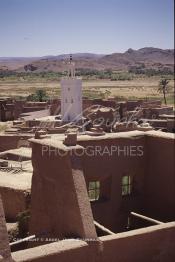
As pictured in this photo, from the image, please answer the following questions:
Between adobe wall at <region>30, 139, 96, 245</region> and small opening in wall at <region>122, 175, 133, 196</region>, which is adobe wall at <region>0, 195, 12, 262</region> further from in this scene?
small opening in wall at <region>122, 175, 133, 196</region>

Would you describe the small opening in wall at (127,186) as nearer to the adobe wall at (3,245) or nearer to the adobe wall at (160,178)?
the adobe wall at (160,178)

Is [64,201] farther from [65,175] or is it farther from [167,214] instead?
[167,214]

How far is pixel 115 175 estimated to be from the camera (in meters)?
15.5

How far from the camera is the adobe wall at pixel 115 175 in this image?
14.9 m

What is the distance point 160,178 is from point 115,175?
1753 millimetres

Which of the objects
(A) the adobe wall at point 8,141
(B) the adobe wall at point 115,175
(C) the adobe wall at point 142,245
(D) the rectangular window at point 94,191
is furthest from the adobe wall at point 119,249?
(A) the adobe wall at point 8,141

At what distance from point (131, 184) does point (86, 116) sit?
75.4 ft

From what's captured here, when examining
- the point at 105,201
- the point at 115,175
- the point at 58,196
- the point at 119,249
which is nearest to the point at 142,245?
the point at 119,249

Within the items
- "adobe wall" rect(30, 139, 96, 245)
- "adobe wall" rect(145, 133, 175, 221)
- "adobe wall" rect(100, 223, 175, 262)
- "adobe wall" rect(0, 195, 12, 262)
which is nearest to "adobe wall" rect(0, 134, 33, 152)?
"adobe wall" rect(145, 133, 175, 221)

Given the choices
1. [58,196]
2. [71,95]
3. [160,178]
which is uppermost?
[71,95]

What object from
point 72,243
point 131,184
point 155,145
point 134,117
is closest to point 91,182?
point 131,184

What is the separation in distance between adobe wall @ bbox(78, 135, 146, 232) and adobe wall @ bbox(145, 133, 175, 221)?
0.87ft

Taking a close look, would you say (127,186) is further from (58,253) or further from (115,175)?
(58,253)

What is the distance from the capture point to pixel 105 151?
15117mm
